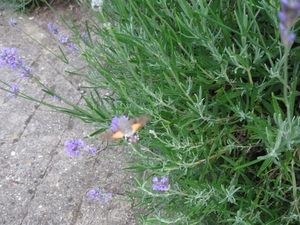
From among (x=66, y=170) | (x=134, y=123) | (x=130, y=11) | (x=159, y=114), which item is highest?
(x=130, y=11)

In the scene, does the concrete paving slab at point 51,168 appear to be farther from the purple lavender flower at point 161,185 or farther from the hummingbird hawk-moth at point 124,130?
the hummingbird hawk-moth at point 124,130

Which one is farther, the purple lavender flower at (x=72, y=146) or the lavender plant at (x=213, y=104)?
the purple lavender flower at (x=72, y=146)

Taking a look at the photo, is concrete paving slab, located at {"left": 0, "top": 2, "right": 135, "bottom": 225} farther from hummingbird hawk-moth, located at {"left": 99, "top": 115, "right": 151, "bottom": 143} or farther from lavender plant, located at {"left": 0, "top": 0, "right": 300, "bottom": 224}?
hummingbird hawk-moth, located at {"left": 99, "top": 115, "right": 151, "bottom": 143}

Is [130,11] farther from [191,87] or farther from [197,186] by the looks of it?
[197,186]

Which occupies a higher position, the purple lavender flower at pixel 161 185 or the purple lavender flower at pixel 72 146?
the purple lavender flower at pixel 72 146

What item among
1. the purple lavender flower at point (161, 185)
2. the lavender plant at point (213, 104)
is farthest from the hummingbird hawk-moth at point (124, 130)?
the purple lavender flower at point (161, 185)

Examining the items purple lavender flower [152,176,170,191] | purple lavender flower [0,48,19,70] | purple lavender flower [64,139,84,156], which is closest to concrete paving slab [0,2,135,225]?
purple lavender flower [64,139,84,156]

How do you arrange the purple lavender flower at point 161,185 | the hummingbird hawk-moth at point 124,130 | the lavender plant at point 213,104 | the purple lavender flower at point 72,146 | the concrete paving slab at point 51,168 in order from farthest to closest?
the concrete paving slab at point 51,168
the purple lavender flower at point 72,146
the purple lavender flower at point 161,185
the lavender plant at point 213,104
the hummingbird hawk-moth at point 124,130

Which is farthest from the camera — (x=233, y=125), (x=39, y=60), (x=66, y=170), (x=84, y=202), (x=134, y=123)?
(x=39, y=60)

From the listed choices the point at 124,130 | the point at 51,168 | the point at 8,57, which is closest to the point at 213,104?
the point at 124,130

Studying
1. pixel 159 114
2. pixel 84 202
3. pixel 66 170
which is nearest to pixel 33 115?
pixel 66 170

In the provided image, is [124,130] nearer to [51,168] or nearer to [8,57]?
[8,57]
